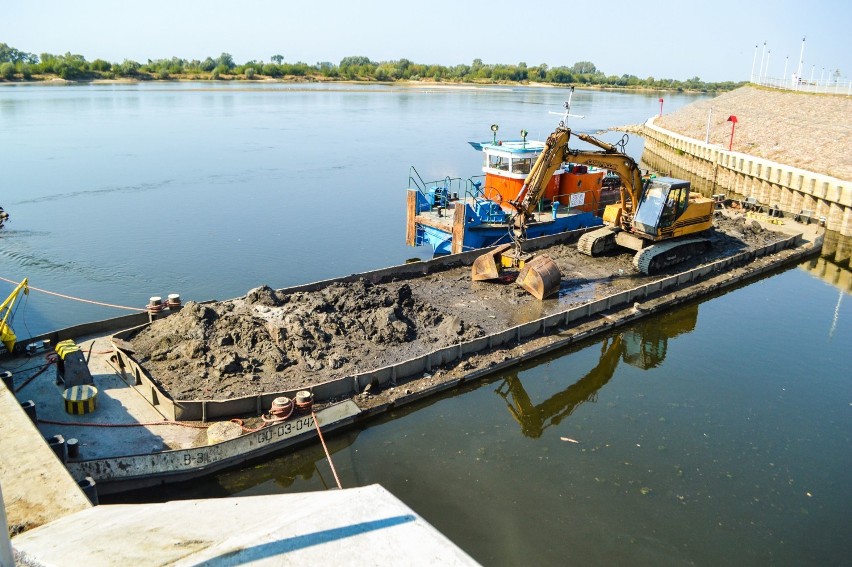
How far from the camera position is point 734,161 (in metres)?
37.0

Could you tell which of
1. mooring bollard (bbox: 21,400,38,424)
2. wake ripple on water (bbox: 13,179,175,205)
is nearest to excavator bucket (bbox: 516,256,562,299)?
mooring bollard (bbox: 21,400,38,424)

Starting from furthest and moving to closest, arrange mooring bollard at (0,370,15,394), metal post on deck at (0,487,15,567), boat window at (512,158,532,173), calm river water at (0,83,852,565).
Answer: boat window at (512,158,532,173) < mooring bollard at (0,370,15,394) < calm river water at (0,83,852,565) < metal post on deck at (0,487,15,567)

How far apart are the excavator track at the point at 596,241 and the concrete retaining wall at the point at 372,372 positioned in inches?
120

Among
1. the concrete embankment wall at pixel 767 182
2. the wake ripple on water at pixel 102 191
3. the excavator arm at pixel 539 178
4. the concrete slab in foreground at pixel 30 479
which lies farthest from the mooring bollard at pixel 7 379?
the concrete embankment wall at pixel 767 182

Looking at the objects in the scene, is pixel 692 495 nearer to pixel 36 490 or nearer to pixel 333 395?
pixel 333 395

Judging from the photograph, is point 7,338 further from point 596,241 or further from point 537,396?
point 596,241

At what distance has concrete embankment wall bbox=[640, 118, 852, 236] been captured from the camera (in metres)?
27.5

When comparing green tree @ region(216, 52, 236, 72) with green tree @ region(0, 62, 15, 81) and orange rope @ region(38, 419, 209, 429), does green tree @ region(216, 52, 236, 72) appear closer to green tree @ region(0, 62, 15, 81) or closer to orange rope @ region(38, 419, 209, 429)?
green tree @ region(0, 62, 15, 81)

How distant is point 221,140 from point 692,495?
4510cm

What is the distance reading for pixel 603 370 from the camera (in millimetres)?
14781

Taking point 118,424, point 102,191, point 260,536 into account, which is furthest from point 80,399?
point 102,191

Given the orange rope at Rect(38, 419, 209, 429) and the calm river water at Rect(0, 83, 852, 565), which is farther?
the orange rope at Rect(38, 419, 209, 429)

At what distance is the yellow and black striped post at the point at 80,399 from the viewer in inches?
419

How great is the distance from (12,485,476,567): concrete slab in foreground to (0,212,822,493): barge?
2.49 metres
